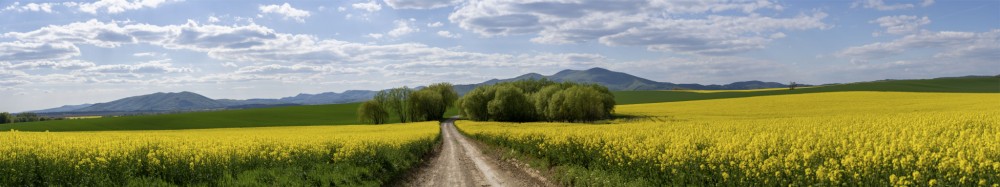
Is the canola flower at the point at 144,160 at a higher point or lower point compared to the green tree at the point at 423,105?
lower

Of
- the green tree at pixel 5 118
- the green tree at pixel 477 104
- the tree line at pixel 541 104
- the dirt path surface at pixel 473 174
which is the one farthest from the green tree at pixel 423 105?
the green tree at pixel 5 118

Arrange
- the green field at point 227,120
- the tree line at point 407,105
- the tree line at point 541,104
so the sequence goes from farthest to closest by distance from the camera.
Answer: the tree line at point 407,105
the green field at point 227,120
the tree line at point 541,104

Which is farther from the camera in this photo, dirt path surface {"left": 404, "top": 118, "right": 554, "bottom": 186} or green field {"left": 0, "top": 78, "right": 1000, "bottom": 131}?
green field {"left": 0, "top": 78, "right": 1000, "bottom": 131}

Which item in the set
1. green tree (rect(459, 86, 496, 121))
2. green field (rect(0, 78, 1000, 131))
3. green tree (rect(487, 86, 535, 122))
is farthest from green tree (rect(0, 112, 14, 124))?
green tree (rect(487, 86, 535, 122))

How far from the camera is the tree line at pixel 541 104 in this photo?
6725 centimetres

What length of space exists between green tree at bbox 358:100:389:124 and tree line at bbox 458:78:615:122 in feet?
37.6

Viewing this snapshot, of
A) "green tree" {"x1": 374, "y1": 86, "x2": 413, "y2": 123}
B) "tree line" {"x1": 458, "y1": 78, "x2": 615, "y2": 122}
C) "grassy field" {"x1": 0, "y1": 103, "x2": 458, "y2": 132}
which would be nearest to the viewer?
"tree line" {"x1": 458, "y1": 78, "x2": 615, "y2": 122}

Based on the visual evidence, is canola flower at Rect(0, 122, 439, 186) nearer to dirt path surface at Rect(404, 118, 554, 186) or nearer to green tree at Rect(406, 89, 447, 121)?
dirt path surface at Rect(404, 118, 554, 186)

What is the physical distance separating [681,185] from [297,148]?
11316 millimetres

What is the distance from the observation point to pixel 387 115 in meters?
88.3

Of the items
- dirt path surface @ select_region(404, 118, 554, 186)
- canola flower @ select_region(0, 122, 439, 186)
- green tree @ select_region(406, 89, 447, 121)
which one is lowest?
dirt path surface @ select_region(404, 118, 554, 186)

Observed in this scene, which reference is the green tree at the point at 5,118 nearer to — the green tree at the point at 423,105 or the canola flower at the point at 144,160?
the green tree at the point at 423,105

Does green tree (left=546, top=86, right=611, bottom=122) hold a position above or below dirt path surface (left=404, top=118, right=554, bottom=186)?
above

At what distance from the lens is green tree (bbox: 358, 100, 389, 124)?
84375mm
